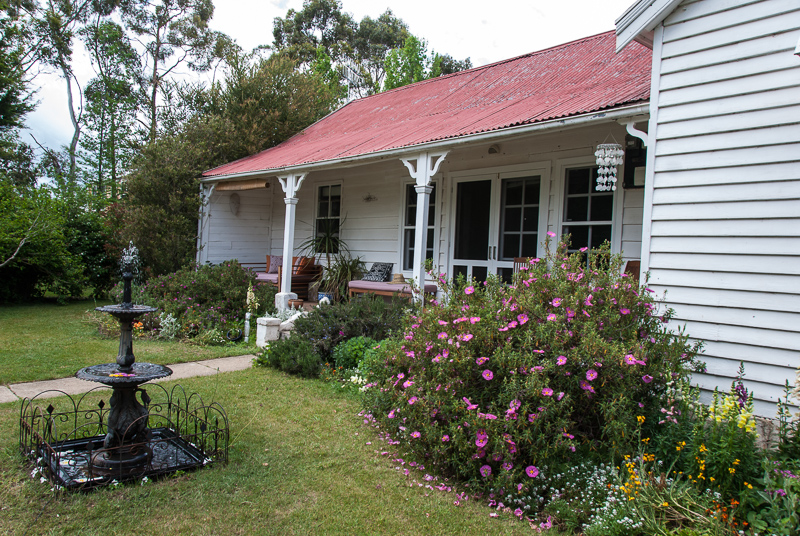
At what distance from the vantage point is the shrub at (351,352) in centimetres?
607

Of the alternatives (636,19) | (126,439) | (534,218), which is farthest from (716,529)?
(534,218)

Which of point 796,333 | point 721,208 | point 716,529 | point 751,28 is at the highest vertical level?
point 751,28

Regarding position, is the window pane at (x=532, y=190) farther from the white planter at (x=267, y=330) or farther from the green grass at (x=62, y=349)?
the green grass at (x=62, y=349)

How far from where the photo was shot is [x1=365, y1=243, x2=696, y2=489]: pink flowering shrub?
131 inches

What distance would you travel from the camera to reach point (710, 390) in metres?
4.11

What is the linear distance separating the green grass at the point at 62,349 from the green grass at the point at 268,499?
217 centimetres

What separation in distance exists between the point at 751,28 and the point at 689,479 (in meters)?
3.22

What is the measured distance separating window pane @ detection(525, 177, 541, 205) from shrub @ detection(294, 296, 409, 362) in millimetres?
2560

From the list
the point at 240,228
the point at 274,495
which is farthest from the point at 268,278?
the point at 274,495

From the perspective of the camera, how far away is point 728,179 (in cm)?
405

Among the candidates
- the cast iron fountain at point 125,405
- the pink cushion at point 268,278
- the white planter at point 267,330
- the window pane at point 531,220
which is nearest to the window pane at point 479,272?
the window pane at point 531,220

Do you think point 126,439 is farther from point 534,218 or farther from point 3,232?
point 3,232

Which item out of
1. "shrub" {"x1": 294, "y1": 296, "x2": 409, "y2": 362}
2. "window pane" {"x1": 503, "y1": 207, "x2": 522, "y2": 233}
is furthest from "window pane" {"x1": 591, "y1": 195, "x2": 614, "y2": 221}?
"shrub" {"x1": 294, "y1": 296, "x2": 409, "y2": 362}

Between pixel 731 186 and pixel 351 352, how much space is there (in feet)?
12.9
